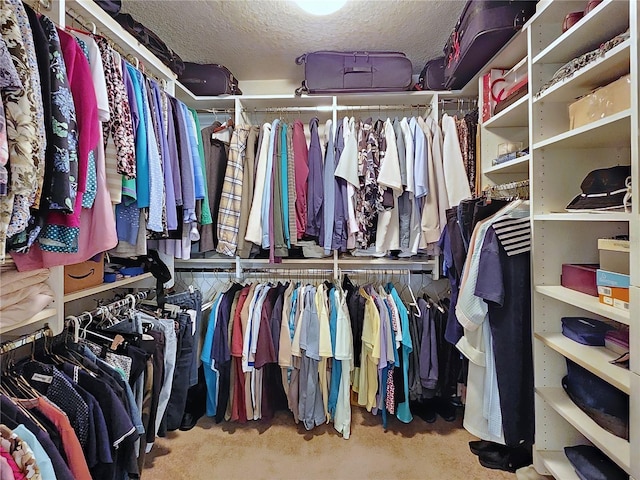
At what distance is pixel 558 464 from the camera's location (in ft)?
4.27

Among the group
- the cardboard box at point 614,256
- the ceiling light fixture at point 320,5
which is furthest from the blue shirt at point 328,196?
the cardboard box at point 614,256

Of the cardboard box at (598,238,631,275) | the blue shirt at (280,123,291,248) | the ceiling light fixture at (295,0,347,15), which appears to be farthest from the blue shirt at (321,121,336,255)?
the cardboard box at (598,238,631,275)

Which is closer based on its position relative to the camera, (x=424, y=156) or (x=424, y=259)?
(x=424, y=156)

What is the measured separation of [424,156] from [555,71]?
67cm

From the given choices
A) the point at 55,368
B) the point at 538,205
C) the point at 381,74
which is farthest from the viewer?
the point at 381,74

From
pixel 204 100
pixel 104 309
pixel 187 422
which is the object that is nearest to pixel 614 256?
pixel 104 309

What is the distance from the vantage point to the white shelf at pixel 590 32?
1057 mm

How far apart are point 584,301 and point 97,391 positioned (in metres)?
1.73

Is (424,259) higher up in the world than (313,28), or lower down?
lower down

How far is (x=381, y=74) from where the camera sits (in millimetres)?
2008

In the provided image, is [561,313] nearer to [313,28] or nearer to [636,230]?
[636,230]

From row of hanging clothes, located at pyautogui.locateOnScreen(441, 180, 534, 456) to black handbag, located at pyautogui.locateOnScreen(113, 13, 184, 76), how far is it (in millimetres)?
1816

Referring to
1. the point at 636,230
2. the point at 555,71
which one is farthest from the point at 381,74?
the point at 636,230

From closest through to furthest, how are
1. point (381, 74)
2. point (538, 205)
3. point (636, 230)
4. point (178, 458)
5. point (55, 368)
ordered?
1. point (636, 230)
2. point (55, 368)
3. point (538, 205)
4. point (178, 458)
5. point (381, 74)
